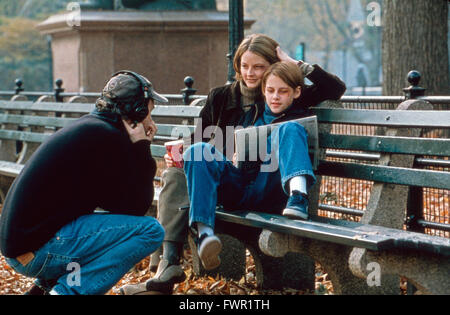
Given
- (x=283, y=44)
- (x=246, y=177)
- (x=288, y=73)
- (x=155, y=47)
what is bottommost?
(x=246, y=177)

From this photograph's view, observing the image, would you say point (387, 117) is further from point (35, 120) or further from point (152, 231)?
point (35, 120)

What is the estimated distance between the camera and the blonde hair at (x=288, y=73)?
459 centimetres

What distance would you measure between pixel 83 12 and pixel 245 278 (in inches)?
333

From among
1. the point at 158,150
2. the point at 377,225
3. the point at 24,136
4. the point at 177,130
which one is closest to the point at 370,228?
the point at 377,225

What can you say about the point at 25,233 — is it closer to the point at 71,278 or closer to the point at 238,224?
the point at 71,278

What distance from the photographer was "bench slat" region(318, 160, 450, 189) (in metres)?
3.97

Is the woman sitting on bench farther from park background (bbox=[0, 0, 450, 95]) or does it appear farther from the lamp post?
park background (bbox=[0, 0, 450, 95])

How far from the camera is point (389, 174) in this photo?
4207 millimetres

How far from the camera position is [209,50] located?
1282 cm

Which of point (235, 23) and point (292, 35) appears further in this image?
point (292, 35)

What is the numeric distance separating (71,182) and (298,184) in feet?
3.85

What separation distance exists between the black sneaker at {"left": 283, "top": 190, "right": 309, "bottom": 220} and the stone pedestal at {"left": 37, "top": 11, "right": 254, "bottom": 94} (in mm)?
8746

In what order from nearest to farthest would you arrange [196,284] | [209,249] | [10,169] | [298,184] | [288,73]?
1. [209,249]
2. [298,184]
3. [288,73]
4. [196,284]
5. [10,169]
